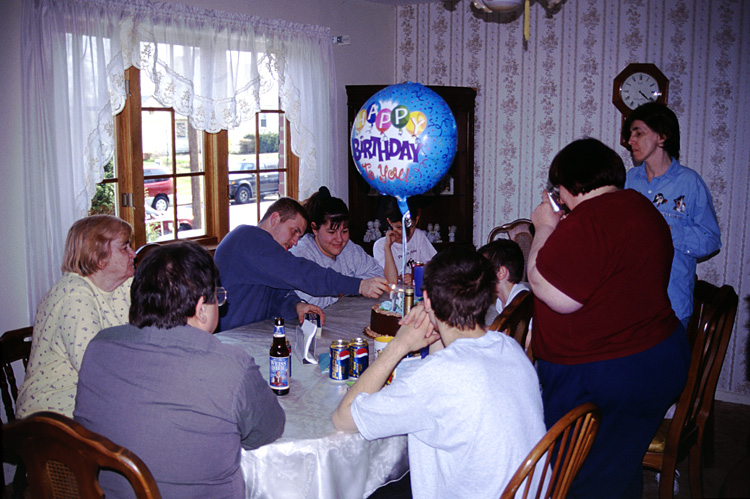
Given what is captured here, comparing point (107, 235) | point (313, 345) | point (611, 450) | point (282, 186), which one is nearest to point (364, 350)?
point (313, 345)

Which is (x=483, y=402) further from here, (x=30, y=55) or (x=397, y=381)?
(x=30, y=55)

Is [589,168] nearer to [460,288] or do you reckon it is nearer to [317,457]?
[460,288]

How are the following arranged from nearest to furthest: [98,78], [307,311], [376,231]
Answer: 1. [307,311]
2. [98,78]
3. [376,231]

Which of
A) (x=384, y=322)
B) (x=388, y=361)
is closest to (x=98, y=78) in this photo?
(x=384, y=322)

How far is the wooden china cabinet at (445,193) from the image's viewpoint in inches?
176

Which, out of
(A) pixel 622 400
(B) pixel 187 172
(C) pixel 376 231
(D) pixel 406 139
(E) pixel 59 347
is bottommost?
(A) pixel 622 400

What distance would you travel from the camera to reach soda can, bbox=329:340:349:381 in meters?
2.01

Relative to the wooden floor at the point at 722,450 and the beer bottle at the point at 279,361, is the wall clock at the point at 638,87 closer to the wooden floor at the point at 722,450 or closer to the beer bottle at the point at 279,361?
the wooden floor at the point at 722,450

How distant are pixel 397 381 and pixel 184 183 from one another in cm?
281

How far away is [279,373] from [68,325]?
63cm

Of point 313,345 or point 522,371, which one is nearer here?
point 522,371

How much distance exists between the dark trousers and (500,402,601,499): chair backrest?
0.83ft

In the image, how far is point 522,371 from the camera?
4.82 ft

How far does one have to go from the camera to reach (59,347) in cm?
195
